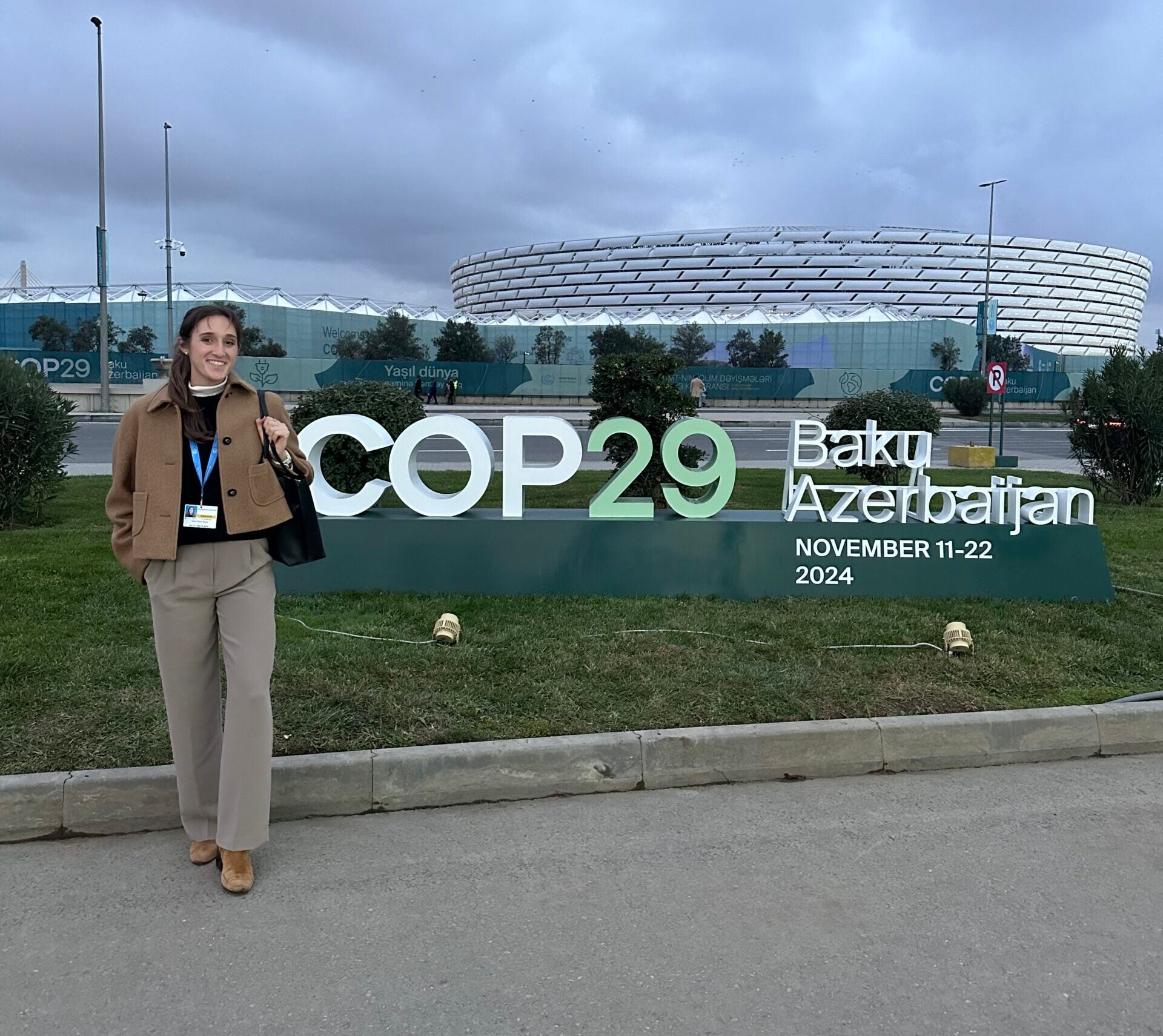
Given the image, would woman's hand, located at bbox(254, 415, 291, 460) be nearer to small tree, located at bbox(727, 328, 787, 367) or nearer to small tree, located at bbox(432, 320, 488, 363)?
small tree, located at bbox(432, 320, 488, 363)

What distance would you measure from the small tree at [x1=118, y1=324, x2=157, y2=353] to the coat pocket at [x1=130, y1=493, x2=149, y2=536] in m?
71.1

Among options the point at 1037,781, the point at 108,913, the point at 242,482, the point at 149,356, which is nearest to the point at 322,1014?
the point at 108,913

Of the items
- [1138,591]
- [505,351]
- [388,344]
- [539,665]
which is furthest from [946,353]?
[539,665]

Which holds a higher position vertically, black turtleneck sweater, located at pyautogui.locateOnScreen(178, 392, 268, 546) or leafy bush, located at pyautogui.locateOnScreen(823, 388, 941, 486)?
leafy bush, located at pyautogui.locateOnScreen(823, 388, 941, 486)

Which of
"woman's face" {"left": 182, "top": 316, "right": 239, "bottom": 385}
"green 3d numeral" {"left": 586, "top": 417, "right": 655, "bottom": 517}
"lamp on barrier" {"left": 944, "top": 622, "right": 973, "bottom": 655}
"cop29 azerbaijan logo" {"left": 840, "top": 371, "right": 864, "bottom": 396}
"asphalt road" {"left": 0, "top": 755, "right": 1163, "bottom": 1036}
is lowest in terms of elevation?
"asphalt road" {"left": 0, "top": 755, "right": 1163, "bottom": 1036}

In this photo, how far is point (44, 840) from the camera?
3.78 metres

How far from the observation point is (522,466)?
24.7 feet

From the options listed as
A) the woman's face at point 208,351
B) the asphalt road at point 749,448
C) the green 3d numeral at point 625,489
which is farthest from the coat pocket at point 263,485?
the asphalt road at point 749,448

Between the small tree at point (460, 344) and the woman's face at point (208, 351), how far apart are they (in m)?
58.8

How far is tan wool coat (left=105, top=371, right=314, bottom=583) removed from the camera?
10.6ft

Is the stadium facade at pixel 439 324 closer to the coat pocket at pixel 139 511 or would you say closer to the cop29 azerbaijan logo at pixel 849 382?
the cop29 azerbaijan logo at pixel 849 382

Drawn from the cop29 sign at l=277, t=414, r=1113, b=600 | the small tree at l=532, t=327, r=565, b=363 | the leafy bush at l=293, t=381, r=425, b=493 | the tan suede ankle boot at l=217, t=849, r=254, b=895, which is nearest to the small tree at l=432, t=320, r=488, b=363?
the small tree at l=532, t=327, r=565, b=363

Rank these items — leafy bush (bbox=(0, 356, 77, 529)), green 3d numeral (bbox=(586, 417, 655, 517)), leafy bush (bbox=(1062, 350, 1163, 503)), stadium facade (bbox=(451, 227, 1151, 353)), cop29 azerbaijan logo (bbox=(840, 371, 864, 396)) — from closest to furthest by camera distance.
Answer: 1. green 3d numeral (bbox=(586, 417, 655, 517))
2. leafy bush (bbox=(0, 356, 77, 529))
3. leafy bush (bbox=(1062, 350, 1163, 503))
4. cop29 azerbaijan logo (bbox=(840, 371, 864, 396))
5. stadium facade (bbox=(451, 227, 1151, 353))

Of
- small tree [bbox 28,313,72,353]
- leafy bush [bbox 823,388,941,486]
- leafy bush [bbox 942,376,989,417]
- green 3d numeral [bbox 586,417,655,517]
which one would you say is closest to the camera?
green 3d numeral [bbox 586,417,655,517]
